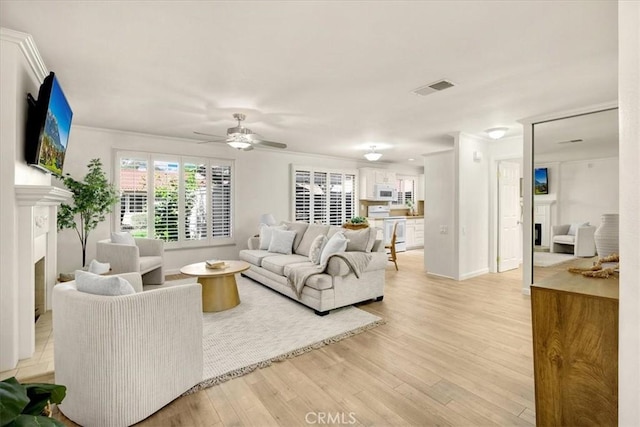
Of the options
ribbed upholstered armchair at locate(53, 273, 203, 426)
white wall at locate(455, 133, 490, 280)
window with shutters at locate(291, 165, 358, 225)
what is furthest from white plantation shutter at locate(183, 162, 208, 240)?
white wall at locate(455, 133, 490, 280)

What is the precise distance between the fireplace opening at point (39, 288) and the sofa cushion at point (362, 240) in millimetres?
3598

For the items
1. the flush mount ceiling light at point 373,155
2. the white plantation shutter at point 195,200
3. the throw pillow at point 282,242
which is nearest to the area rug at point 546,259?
the flush mount ceiling light at point 373,155

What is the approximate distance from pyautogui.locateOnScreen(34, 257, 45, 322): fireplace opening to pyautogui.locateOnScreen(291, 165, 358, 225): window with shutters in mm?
4539

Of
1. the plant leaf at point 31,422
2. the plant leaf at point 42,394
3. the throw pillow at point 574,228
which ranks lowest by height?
the plant leaf at point 42,394

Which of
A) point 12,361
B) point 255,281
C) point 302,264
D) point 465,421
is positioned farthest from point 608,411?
point 255,281

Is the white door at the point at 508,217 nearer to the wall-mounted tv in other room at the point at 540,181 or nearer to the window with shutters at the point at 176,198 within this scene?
the wall-mounted tv in other room at the point at 540,181

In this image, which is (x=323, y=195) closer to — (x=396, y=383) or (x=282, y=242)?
(x=282, y=242)

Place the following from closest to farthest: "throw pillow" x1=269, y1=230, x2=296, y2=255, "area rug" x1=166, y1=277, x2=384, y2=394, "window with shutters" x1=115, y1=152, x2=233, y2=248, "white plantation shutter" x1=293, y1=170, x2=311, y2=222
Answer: "area rug" x1=166, y1=277, x2=384, y2=394, "throw pillow" x1=269, y1=230, x2=296, y2=255, "window with shutters" x1=115, y1=152, x2=233, y2=248, "white plantation shutter" x1=293, y1=170, x2=311, y2=222

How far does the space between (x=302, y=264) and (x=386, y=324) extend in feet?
4.51

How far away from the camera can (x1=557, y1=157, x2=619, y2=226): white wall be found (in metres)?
3.12

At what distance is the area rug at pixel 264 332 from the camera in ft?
8.17

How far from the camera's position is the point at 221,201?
6.24 meters

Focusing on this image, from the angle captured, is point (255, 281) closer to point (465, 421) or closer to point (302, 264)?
point (302, 264)

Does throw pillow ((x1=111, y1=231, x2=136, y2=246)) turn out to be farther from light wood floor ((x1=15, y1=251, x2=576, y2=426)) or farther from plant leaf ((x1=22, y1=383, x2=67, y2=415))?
plant leaf ((x1=22, y1=383, x2=67, y2=415))
